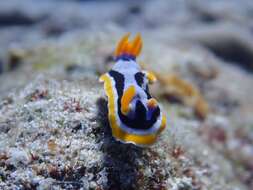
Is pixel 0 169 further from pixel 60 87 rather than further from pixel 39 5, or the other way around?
pixel 39 5

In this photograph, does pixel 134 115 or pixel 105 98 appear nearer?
pixel 134 115

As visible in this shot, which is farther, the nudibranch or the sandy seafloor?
the sandy seafloor

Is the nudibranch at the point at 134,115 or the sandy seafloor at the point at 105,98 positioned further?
the sandy seafloor at the point at 105,98

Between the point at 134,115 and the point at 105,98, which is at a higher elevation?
the point at 134,115

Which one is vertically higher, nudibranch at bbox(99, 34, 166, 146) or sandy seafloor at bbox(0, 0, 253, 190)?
nudibranch at bbox(99, 34, 166, 146)

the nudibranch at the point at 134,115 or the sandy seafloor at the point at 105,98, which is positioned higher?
the nudibranch at the point at 134,115

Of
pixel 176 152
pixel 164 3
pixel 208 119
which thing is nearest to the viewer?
pixel 176 152

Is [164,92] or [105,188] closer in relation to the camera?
[105,188]

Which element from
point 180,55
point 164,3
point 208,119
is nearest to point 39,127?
point 208,119
